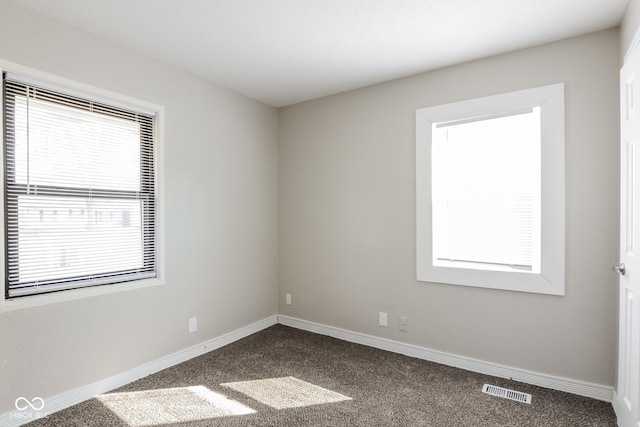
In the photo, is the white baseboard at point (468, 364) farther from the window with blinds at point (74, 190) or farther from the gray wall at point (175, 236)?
the window with blinds at point (74, 190)

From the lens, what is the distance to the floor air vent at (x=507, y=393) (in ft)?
7.63

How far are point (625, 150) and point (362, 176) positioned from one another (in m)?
1.94

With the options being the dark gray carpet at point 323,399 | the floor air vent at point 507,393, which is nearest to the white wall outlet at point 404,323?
the dark gray carpet at point 323,399

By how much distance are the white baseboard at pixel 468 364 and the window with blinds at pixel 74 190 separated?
185cm

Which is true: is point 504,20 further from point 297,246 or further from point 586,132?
point 297,246

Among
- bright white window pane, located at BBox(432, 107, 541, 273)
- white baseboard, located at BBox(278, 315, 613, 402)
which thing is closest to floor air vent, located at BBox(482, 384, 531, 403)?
white baseboard, located at BBox(278, 315, 613, 402)

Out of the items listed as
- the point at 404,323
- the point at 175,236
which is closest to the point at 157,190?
the point at 175,236

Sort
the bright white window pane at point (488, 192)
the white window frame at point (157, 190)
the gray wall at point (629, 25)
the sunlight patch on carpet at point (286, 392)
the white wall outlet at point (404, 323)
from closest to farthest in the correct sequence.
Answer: the gray wall at point (629, 25) < the white window frame at point (157, 190) < the sunlight patch on carpet at point (286, 392) < the bright white window pane at point (488, 192) < the white wall outlet at point (404, 323)

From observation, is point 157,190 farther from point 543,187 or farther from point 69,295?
point 543,187

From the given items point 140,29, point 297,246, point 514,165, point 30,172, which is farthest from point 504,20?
point 30,172

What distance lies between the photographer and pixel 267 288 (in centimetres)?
389

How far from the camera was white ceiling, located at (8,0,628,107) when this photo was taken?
2.04m

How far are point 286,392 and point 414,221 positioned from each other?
1.73 meters

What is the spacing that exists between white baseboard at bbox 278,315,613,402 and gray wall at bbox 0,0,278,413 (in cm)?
83
